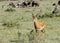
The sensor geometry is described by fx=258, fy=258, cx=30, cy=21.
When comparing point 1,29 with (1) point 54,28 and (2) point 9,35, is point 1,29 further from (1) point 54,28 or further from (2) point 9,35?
(1) point 54,28

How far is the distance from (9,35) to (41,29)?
1.84 metres

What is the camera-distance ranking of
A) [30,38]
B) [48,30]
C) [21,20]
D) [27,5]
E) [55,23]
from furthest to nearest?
[27,5], [21,20], [55,23], [48,30], [30,38]

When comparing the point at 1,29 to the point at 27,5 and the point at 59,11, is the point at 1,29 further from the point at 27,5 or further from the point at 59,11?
the point at 27,5

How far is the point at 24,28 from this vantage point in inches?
491

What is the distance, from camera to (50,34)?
36.2 ft

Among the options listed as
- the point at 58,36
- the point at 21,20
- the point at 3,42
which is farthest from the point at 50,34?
the point at 21,20

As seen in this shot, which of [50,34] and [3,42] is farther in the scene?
[50,34]

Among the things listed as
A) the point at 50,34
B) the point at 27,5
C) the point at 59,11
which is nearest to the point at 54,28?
the point at 50,34

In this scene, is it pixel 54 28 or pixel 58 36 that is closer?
pixel 58 36

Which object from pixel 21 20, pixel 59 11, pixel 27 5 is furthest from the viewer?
pixel 27 5

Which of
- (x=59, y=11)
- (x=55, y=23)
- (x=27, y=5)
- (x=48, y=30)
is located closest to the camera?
(x=48, y=30)

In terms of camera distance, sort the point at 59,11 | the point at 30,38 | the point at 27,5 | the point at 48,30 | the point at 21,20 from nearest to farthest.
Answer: the point at 30,38
the point at 48,30
the point at 21,20
the point at 59,11
the point at 27,5

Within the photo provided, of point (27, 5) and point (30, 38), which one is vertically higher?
point (30, 38)

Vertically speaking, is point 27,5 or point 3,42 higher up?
point 3,42
